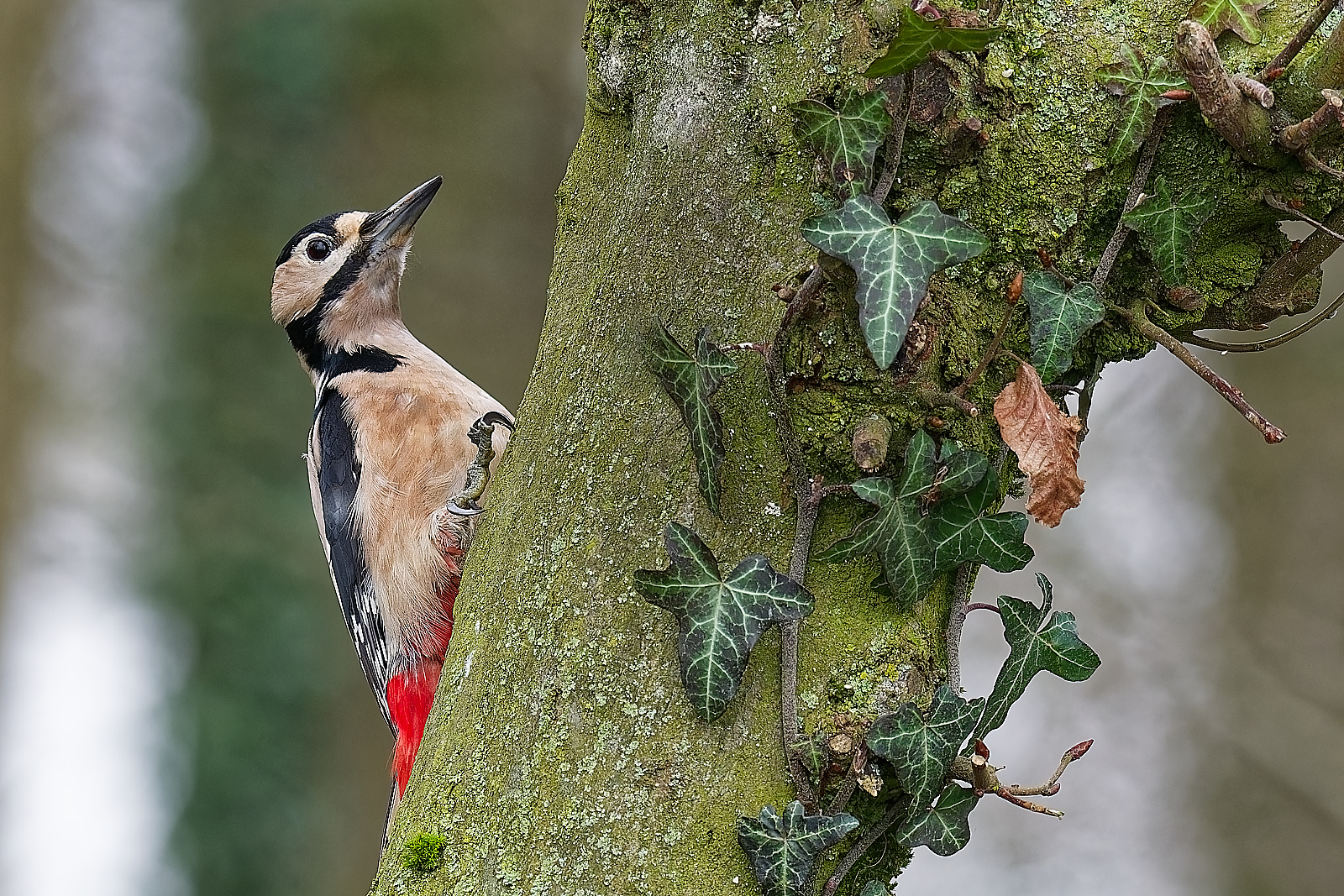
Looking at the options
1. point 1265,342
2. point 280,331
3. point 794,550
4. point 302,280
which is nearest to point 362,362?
point 302,280

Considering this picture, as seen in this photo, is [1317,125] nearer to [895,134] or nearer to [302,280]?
[895,134]

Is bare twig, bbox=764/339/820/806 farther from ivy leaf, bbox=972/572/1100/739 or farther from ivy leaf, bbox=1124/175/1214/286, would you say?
ivy leaf, bbox=1124/175/1214/286

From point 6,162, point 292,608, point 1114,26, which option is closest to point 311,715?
point 292,608

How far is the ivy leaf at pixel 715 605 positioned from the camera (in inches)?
57.6

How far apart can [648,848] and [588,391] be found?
682 millimetres

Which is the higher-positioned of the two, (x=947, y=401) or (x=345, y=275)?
(x=947, y=401)

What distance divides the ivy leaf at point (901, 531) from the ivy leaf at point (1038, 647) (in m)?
0.14

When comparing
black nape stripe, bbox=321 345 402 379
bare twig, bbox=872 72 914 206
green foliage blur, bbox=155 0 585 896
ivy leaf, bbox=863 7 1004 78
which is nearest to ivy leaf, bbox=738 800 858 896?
bare twig, bbox=872 72 914 206

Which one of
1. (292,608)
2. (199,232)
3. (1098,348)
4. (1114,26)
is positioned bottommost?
(292,608)

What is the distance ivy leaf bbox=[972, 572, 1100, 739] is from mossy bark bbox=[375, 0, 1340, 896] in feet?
0.31

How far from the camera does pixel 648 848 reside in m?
1.53

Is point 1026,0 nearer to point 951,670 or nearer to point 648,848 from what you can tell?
point 951,670

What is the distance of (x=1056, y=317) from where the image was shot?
1.52 meters

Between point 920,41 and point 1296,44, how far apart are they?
0.52m
